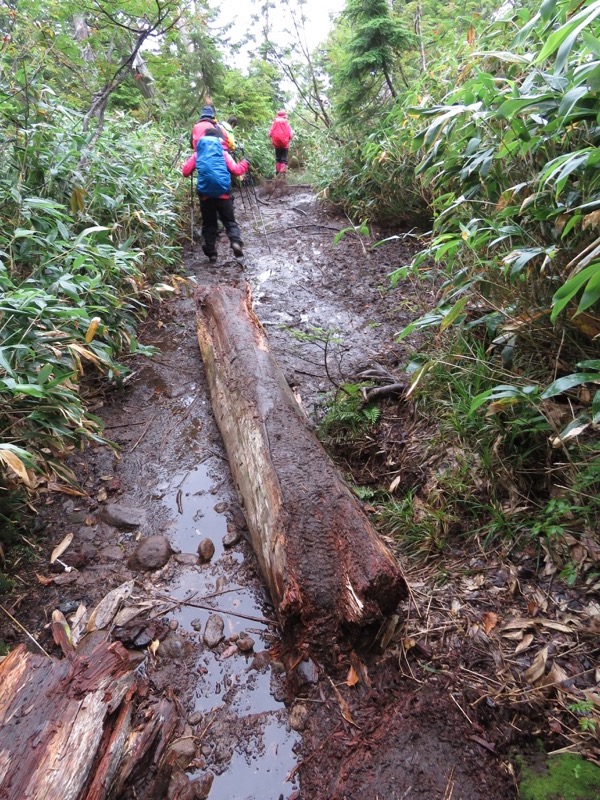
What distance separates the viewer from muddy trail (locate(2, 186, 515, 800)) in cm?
162

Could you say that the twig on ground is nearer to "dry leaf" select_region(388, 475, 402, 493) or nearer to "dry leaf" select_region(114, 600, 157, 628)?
"dry leaf" select_region(114, 600, 157, 628)

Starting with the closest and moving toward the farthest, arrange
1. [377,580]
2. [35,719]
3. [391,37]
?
1. [35,719]
2. [377,580]
3. [391,37]

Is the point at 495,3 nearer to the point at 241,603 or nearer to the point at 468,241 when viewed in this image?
the point at 468,241

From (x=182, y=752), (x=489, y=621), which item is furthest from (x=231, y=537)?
(x=489, y=621)

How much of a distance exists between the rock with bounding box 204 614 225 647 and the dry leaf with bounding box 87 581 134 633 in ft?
1.63

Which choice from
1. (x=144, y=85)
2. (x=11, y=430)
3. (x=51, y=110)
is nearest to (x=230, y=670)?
(x=11, y=430)

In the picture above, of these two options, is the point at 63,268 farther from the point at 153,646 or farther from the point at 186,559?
the point at 153,646

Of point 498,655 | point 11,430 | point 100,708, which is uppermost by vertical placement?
point 11,430

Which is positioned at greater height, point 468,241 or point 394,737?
point 468,241

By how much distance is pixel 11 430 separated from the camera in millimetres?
2416

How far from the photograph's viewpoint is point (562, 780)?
1372 millimetres

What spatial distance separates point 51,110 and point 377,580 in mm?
5428

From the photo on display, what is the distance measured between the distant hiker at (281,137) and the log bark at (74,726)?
11.8 metres

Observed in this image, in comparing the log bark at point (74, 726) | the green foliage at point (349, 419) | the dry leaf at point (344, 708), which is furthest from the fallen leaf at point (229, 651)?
the green foliage at point (349, 419)
